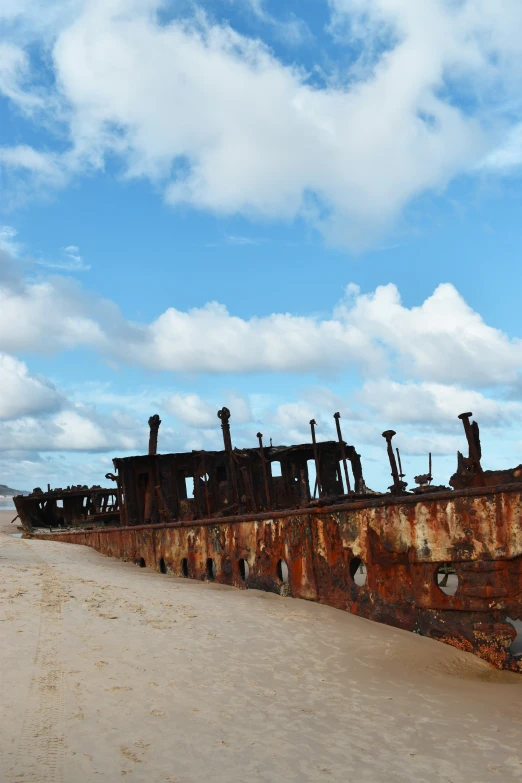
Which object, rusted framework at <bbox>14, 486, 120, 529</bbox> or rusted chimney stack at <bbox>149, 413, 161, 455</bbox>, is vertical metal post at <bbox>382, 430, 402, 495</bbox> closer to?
rusted chimney stack at <bbox>149, 413, 161, 455</bbox>

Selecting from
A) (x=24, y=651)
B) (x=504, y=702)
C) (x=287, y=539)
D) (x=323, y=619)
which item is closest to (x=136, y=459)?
(x=287, y=539)

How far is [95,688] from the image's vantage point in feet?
14.5

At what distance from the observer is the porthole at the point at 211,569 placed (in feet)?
33.4

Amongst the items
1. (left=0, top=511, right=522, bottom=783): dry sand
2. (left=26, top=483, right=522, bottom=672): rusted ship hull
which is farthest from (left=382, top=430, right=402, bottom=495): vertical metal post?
(left=0, top=511, right=522, bottom=783): dry sand

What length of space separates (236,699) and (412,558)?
272cm

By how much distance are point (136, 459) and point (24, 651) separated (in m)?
13.4

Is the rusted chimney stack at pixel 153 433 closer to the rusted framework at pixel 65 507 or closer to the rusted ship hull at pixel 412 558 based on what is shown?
the rusted framework at pixel 65 507

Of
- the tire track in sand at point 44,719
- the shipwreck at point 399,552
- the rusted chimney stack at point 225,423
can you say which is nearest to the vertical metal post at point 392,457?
the shipwreck at point 399,552

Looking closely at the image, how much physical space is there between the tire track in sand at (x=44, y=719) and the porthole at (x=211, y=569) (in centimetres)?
426

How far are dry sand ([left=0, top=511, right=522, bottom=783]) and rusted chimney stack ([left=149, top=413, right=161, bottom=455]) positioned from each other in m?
17.0

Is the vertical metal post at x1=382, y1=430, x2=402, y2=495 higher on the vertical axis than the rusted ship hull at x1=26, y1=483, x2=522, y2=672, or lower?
higher

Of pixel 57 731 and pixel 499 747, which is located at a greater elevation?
pixel 57 731

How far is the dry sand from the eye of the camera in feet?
11.4

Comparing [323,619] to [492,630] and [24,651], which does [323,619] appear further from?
[24,651]
